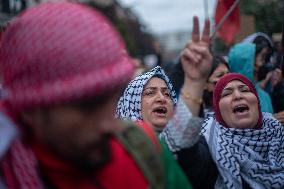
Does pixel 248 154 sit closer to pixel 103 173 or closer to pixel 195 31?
pixel 195 31

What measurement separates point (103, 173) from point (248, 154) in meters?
1.51

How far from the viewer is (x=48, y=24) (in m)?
1.31

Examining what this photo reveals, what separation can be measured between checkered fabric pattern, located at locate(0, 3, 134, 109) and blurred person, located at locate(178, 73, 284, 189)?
3.91 ft

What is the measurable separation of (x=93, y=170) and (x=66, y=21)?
0.39 m

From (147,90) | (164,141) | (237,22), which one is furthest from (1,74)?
(237,22)

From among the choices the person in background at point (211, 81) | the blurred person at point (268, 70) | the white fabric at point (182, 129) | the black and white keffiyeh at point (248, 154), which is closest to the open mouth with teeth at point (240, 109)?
the black and white keffiyeh at point (248, 154)

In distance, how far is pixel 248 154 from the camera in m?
2.75

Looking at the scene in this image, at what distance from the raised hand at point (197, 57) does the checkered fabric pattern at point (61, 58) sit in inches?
10.6

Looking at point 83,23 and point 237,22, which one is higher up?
point 83,23

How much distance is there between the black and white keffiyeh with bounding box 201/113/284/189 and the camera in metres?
2.56

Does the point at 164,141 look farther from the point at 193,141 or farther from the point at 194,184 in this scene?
the point at 194,184

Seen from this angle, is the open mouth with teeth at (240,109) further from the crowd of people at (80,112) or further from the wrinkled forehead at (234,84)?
the crowd of people at (80,112)

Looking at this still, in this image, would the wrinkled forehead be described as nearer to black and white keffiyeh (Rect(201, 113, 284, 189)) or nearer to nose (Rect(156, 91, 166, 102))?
black and white keffiyeh (Rect(201, 113, 284, 189))

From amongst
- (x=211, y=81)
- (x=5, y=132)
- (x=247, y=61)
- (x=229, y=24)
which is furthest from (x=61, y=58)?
(x=229, y=24)
